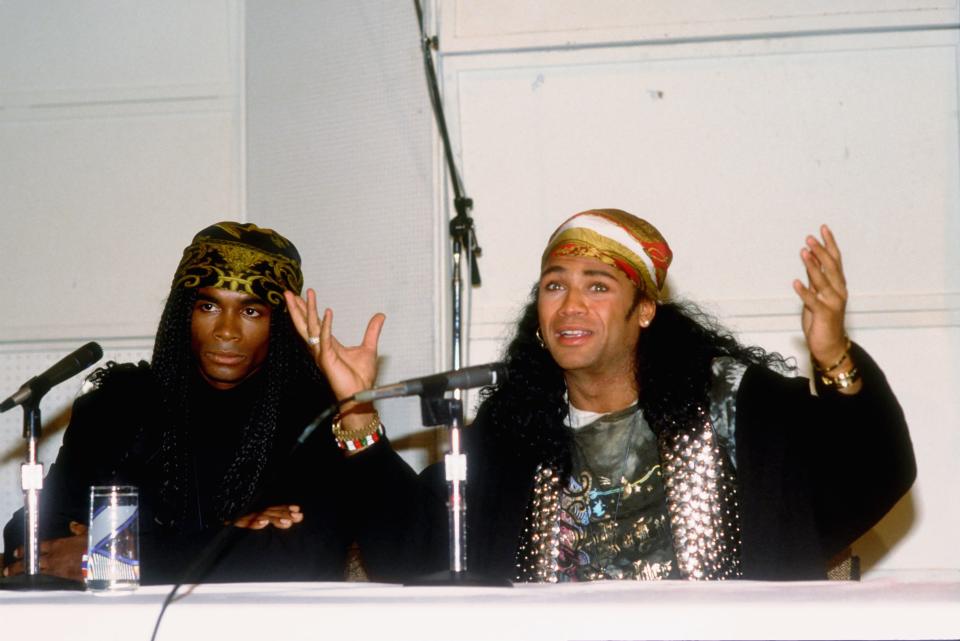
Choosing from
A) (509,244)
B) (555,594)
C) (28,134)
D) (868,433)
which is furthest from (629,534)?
(28,134)

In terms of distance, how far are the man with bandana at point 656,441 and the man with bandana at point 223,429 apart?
364 mm

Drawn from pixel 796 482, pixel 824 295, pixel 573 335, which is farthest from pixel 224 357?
pixel 824 295

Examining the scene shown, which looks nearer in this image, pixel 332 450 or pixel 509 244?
pixel 332 450

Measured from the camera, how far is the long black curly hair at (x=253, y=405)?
365 cm

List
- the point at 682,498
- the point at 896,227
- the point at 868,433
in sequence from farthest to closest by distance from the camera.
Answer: the point at 896,227
the point at 682,498
the point at 868,433

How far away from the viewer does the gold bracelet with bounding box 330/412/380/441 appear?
126 inches

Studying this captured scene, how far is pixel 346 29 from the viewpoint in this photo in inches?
175

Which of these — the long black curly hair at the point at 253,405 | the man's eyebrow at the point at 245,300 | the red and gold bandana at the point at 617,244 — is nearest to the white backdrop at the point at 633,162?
the long black curly hair at the point at 253,405

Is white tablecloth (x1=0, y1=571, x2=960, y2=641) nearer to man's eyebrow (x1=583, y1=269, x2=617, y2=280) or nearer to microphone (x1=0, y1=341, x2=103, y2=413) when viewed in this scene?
microphone (x1=0, y1=341, x2=103, y2=413)

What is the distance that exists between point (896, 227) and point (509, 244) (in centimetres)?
138

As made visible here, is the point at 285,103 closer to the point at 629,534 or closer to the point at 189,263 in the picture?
the point at 189,263

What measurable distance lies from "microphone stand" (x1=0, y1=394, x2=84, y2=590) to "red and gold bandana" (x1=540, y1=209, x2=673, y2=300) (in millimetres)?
1508

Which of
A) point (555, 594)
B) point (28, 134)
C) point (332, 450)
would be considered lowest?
point (555, 594)

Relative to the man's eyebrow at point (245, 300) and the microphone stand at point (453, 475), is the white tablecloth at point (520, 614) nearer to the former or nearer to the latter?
the microphone stand at point (453, 475)
